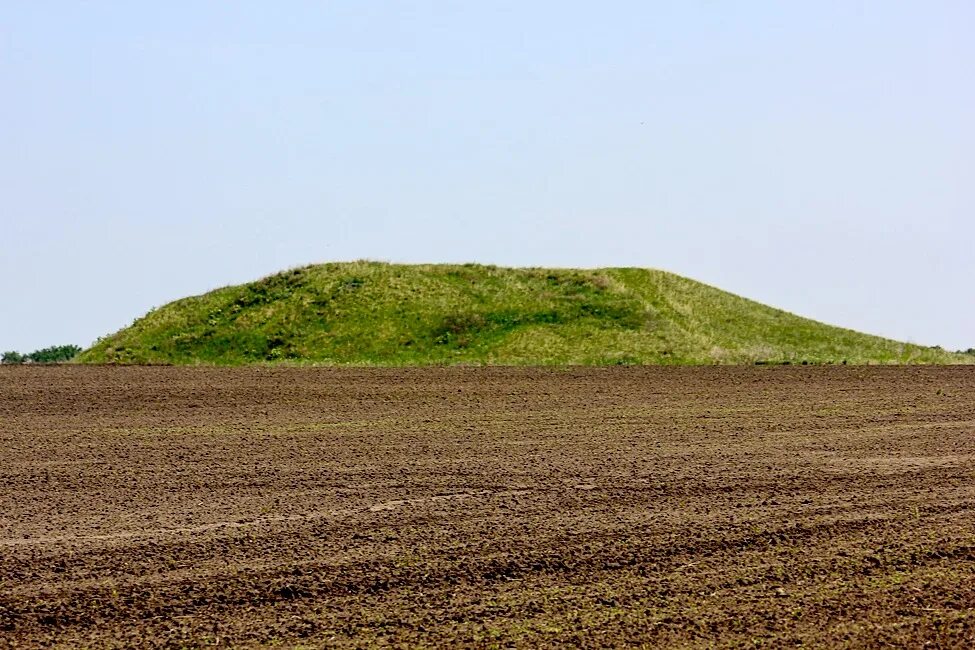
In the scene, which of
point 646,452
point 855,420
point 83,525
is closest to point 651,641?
point 83,525

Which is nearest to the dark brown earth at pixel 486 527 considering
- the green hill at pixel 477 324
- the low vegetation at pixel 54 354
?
the green hill at pixel 477 324

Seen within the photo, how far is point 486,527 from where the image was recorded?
1102 cm

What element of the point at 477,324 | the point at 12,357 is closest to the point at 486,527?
the point at 477,324

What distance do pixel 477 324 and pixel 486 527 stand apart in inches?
1107

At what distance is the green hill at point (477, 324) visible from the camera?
36.8 metres

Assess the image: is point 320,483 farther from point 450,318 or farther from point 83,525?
point 450,318

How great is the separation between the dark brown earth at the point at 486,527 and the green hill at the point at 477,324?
47.6 feet

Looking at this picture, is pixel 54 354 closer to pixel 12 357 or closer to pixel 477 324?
pixel 12 357

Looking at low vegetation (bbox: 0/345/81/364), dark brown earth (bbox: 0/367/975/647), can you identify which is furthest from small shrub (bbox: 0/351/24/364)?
dark brown earth (bbox: 0/367/975/647)

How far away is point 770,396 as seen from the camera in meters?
25.1

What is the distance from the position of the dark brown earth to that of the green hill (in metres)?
14.5

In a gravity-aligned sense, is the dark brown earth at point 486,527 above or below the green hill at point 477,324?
below

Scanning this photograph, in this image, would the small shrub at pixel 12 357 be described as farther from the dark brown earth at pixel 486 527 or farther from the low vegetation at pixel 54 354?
the dark brown earth at pixel 486 527

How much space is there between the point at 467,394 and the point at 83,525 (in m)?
14.4
